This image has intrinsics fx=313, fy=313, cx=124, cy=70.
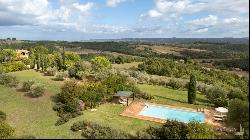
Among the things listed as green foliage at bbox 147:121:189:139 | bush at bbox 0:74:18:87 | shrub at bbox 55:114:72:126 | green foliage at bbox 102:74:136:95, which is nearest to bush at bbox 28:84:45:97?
bush at bbox 0:74:18:87

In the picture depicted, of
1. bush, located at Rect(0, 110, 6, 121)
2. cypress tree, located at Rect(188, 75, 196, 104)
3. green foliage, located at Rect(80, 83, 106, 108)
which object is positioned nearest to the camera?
bush, located at Rect(0, 110, 6, 121)

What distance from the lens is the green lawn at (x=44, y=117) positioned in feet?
82.5

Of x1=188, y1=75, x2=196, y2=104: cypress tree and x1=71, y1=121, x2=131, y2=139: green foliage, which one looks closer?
x1=71, y1=121, x2=131, y2=139: green foliage

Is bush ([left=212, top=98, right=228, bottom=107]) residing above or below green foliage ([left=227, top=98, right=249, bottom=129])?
below

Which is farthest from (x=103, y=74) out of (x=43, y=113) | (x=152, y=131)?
(x=152, y=131)

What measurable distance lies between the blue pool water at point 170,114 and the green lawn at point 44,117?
8.37ft

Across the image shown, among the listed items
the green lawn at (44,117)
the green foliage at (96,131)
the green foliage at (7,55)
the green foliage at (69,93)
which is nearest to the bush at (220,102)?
the green lawn at (44,117)

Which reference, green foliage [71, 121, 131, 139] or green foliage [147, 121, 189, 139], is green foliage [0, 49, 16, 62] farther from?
green foliage [147, 121, 189, 139]

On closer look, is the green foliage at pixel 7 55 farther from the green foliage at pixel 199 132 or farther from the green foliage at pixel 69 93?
the green foliage at pixel 199 132

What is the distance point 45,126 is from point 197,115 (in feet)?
46.9

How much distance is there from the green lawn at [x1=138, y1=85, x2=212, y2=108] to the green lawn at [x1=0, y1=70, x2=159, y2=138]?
20.2ft

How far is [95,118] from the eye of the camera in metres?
27.7

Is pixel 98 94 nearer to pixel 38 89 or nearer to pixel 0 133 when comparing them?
pixel 38 89

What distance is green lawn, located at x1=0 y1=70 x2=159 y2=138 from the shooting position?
Answer: 990 inches
